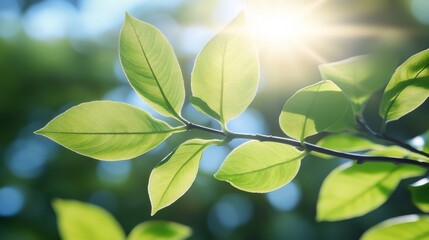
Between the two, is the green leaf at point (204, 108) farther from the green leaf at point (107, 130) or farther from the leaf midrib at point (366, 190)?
the leaf midrib at point (366, 190)

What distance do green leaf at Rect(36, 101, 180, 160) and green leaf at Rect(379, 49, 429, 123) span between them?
0.71 ft

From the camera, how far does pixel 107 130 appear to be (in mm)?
440

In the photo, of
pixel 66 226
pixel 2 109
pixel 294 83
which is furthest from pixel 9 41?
pixel 66 226

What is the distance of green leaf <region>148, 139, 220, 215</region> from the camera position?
44cm

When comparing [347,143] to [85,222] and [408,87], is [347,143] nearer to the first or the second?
[408,87]

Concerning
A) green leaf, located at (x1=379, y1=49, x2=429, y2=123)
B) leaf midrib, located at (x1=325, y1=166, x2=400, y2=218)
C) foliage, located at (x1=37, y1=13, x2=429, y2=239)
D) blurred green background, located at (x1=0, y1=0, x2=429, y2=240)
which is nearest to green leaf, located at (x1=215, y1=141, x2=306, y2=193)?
foliage, located at (x1=37, y1=13, x2=429, y2=239)

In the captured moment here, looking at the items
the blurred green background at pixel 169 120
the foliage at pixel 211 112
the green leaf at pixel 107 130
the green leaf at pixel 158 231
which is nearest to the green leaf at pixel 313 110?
the foliage at pixel 211 112

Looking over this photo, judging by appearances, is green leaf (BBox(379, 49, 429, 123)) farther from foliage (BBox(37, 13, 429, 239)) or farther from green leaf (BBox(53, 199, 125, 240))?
green leaf (BBox(53, 199, 125, 240))

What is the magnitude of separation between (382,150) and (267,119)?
7095 millimetres

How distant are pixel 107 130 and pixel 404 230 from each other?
383mm

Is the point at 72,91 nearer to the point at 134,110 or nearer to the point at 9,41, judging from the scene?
the point at 9,41

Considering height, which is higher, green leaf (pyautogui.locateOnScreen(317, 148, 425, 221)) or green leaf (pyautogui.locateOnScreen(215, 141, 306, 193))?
green leaf (pyautogui.locateOnScreen(215, 141, 306, 193))

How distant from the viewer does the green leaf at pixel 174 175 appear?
0.44 metres

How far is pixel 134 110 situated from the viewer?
448 millimetres
